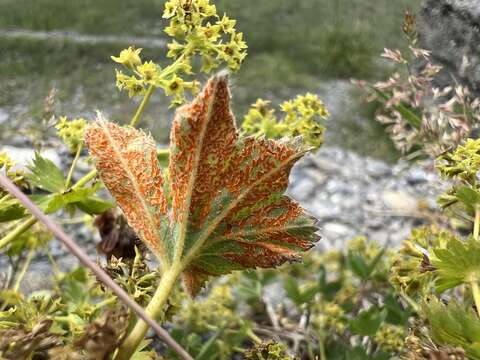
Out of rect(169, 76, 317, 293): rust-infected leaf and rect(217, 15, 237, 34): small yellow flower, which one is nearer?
rect(169, 76, 317, 293): rust-infected leaf

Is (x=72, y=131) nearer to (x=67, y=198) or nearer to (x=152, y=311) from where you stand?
(x=67, y=198)

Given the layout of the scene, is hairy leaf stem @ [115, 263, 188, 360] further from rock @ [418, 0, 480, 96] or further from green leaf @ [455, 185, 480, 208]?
rock @ [418, 0, 480, 96]

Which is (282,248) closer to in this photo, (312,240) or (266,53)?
(312,240)

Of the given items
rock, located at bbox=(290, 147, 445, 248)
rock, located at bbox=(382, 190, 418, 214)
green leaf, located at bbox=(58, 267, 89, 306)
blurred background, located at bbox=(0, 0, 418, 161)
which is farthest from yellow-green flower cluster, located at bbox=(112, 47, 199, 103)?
blurred background, located at bbox=(0, 0, 418, 161)

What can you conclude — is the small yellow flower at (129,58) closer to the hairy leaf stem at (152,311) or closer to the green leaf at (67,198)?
the green leaf at (67,198)

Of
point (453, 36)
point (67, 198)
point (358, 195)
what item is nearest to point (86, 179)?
point (67, 198)

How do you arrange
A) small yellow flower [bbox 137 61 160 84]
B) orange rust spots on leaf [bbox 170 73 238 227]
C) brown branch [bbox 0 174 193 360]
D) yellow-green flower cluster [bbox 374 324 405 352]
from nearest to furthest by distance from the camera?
1. brown branch [bbox 0 174 193 360]
2. orange rust spots on leaf [bbox 170 73 238 227]
3. small yellow flower [bbox 137 61 160 84]
4. yellow-green flower cluster [bbox 374 324 405 352]
